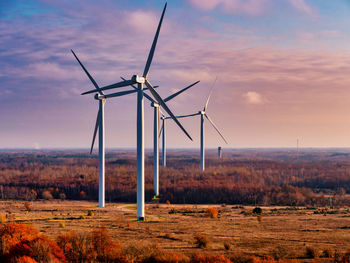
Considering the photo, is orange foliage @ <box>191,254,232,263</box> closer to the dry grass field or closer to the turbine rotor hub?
the dry grass field

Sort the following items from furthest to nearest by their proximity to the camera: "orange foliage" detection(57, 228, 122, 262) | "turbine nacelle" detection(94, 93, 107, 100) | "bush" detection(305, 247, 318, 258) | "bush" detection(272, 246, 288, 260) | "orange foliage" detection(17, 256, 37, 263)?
1. "turbine nacelle" detection(94, 93, 107, 100)
2. "bush" detection(305, 247, 318, 258)
3. "bush" detection(272, 246, 288, 260)
4. "orange foliage" detection(57, 228, 122, 262)
5. "orange foliage" detection(17, 256, 37, 263)

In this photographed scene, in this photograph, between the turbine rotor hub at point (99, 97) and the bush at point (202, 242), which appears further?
the turbine rotor hub at point (99, 97)

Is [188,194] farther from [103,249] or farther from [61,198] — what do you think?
[103,249]

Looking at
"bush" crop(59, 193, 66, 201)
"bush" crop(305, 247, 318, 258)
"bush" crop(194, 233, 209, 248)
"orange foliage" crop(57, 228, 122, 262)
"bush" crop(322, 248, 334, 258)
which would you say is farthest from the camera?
"bush" crop(59, 193, 66, 201)

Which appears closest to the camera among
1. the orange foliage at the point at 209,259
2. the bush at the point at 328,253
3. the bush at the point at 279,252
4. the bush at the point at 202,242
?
the orange foliage at the point at 209,259

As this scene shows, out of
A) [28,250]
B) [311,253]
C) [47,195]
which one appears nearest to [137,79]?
[28,250]

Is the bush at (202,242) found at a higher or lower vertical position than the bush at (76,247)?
lower

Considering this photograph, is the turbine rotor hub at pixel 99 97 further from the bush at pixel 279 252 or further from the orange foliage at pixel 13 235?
the bush at pixel 279 252

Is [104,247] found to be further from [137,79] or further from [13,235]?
[137,79]

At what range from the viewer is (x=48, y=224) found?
174 ft

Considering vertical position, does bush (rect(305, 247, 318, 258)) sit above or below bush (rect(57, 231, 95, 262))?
below

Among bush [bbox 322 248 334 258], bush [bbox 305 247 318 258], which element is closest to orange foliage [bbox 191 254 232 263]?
bush [bbox 305 247 318 258]

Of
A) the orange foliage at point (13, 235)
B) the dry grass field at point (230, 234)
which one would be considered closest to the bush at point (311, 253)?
the dry grass field at point (230, 234)

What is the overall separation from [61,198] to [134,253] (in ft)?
420
